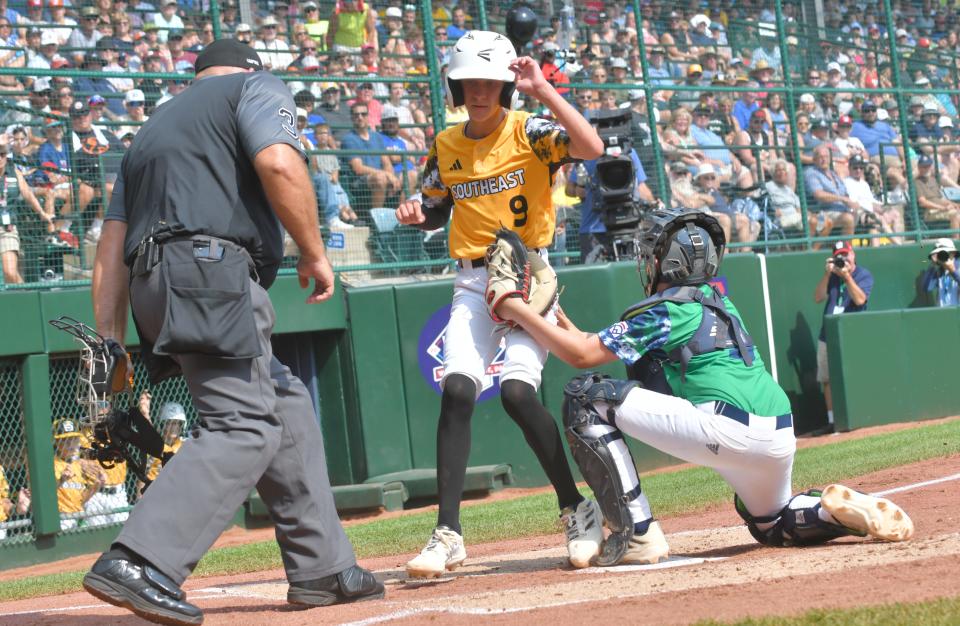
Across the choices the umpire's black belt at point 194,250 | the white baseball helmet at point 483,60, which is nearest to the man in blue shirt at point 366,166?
the white baseball helmet at point 483,60

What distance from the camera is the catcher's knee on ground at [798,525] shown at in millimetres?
4914

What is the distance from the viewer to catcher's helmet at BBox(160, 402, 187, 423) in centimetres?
1033

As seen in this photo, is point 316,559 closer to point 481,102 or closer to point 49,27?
point 481,102

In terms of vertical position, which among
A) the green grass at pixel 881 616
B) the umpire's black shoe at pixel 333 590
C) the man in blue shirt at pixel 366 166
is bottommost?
the umpire's black shoe at pixel 333 590

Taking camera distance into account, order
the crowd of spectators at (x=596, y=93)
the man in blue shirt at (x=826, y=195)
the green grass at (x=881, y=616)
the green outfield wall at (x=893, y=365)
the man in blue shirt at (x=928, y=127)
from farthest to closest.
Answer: the man in blue shirt at (x=928, y=127), the man in blue shirt at (x=826, y=195), the green outfield wall at (x=893, y=365), the crowd of spectators at (x=596, y=93), the green grass at (x=881, y=616)

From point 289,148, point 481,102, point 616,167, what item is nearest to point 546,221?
point 481,102

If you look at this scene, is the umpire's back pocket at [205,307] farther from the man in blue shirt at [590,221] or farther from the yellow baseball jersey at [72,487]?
the man in blue shirt at [590,221]

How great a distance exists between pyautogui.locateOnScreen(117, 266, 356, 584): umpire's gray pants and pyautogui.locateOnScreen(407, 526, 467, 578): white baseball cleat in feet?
1.36

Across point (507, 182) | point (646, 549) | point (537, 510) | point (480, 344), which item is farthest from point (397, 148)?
point (646, 549)

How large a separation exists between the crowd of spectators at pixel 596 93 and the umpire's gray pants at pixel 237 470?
6.12m

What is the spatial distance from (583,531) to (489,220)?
1490 millimetres

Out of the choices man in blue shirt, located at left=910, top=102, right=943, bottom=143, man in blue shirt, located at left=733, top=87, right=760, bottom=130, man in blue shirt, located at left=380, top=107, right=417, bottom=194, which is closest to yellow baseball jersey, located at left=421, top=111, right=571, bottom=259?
man in blue shirt, located at left=380, top=107, right=417, bottom=194

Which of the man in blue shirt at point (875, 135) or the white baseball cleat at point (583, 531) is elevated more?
the man in blue shirt at point (875, 135)

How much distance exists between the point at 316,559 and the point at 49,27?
795cm
